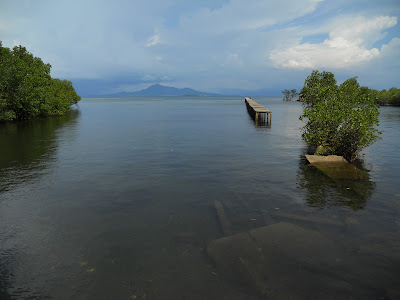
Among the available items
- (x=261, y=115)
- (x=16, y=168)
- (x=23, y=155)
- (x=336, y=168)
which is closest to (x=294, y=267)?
(x=336, y=168)

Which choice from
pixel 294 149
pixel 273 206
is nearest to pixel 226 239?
pixel 273 206

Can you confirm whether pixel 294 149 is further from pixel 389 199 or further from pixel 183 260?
pixel 183 260

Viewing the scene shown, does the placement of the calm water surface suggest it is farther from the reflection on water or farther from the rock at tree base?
the rock at tree base

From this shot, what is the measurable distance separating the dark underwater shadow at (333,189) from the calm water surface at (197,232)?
2.2 inches

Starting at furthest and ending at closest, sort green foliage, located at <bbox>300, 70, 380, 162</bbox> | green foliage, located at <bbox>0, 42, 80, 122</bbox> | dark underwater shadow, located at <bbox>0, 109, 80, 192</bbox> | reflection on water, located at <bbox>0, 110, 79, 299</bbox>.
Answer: green foliage, located at <bbox>0, 42, 80, 122</bbox>
green foliage, located at <bbox>300, 70, 380, 162</bbox>
dark underwater shadow, located at <bbox>0, 109, 80, 192</bbox>
reflection on water, located at <bbox>0, 110, 79, 299</bbox>

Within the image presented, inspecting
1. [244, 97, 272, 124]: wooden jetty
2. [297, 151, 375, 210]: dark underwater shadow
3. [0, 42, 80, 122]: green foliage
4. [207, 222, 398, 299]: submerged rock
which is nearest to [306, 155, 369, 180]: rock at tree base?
[297, 151, 375, 210]: dark underwater shadow

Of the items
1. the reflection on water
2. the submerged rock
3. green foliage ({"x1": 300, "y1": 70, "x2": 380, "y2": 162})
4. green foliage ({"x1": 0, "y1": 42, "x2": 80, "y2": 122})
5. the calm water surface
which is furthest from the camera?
green foliage ({"x1": 0, "y1": 42, "x2": 80, "y2": 122})

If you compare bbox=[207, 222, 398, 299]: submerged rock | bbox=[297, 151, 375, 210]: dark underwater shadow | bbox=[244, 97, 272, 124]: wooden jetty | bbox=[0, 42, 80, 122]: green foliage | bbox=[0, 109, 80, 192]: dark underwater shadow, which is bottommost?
A: bbox=[207, 222, 398, 299]: submerged rock

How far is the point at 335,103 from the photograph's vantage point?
19172 mm

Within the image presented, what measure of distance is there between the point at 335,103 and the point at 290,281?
15487 millimetres

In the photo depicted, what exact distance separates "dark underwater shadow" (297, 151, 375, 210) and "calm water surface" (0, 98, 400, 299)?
0.06m

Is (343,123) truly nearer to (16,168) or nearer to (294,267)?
(294,267)

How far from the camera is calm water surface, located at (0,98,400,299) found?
6809 millimetres

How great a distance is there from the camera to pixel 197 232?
9.24 meters
